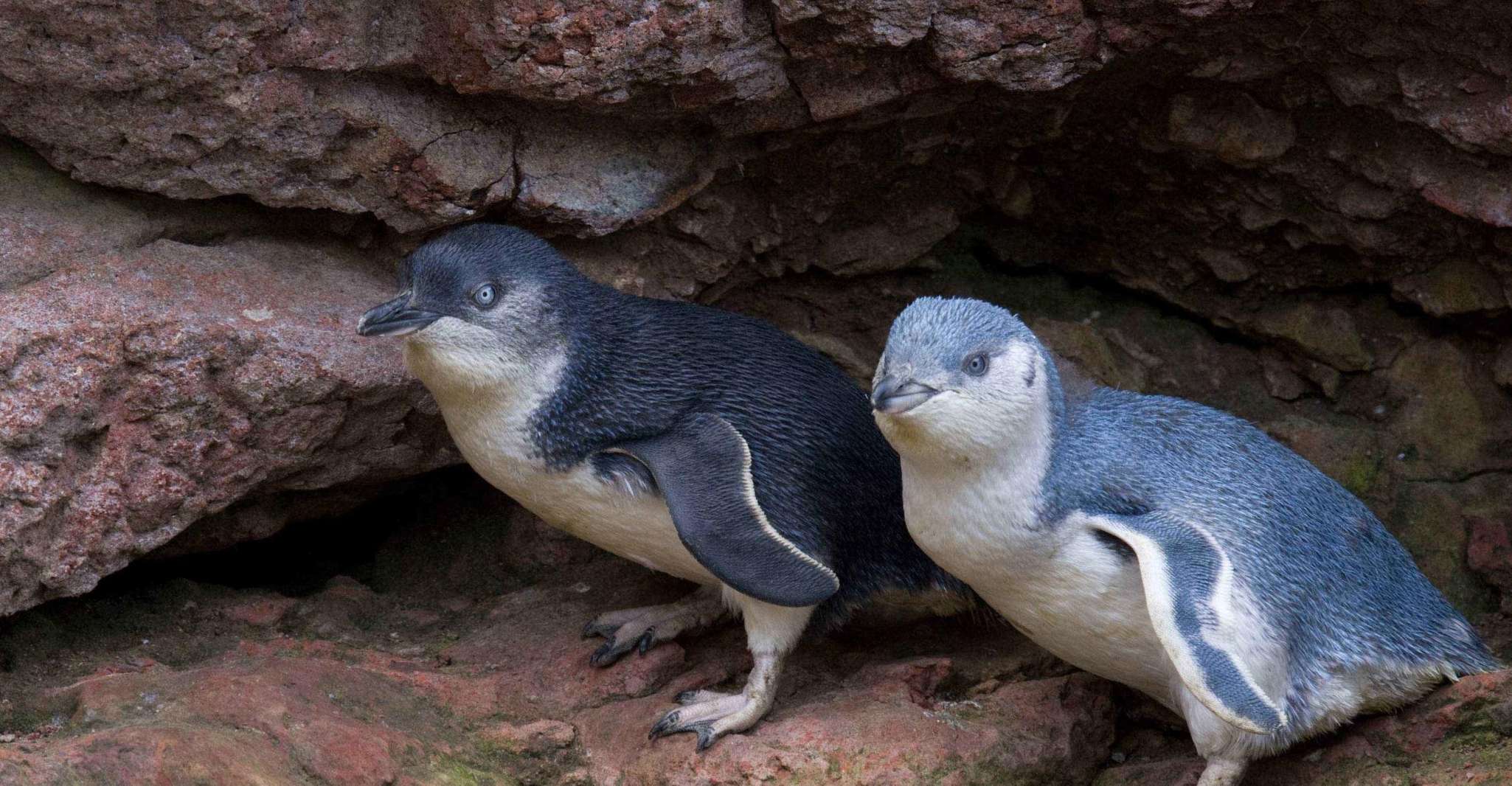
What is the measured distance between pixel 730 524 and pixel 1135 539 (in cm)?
82

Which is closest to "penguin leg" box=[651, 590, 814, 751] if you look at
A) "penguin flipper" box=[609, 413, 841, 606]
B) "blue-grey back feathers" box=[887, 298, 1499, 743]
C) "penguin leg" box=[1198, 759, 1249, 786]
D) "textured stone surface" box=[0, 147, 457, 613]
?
"penguin flipper" box=[609, 413, 841, 606]

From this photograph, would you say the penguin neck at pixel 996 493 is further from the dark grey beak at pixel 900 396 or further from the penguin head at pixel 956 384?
the dark grey beak at pixel 900 396

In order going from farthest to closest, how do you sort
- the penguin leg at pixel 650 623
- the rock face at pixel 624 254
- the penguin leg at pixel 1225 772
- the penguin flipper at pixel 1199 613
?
the penguin leg at pixel 650 623, the rock face at pixel 624 254, the penguin leg at pixel 1225 772, the penguin flipper at pixel 1199 613

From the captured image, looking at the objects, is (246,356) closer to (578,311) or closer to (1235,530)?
(578,311)

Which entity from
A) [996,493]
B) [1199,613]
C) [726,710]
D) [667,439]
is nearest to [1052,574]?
[996,493]

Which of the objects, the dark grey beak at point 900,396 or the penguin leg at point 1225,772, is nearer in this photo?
the dark grey beak at point 900,396

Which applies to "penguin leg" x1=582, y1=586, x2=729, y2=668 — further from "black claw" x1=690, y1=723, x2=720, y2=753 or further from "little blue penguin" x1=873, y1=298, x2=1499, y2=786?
"little blue penguin" x1=873, y1=298, x2=1499, y2=786

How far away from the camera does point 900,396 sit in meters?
2.82

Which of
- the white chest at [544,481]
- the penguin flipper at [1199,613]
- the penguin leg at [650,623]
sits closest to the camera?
the penguin flipper at [1199,613]

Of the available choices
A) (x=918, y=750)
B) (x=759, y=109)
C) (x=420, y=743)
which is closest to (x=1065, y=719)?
(x=918, y=750)

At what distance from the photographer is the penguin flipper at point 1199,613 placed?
8.46 feet

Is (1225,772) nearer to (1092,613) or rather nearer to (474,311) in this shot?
(1092,613)

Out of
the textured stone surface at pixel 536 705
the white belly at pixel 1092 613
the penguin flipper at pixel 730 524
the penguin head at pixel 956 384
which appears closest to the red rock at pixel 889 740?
the textured stone surface at pixel 536 705

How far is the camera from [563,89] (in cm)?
329
